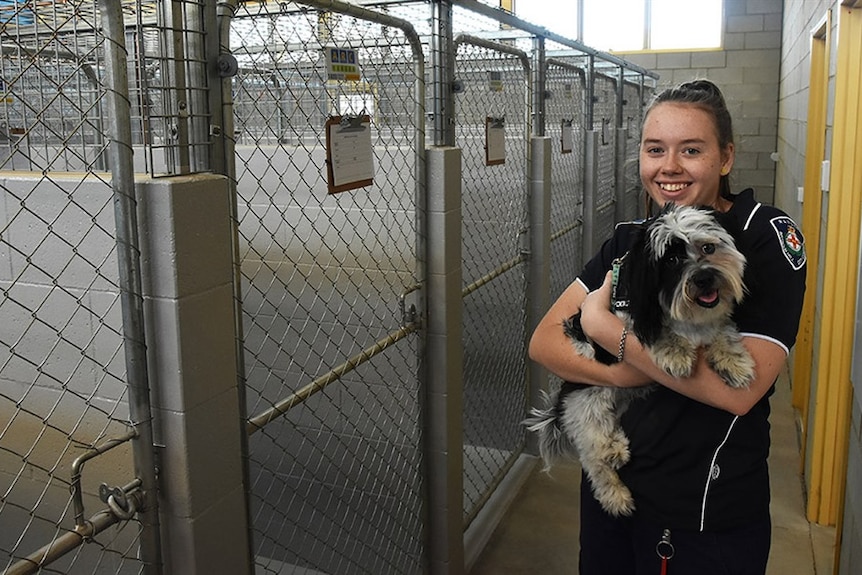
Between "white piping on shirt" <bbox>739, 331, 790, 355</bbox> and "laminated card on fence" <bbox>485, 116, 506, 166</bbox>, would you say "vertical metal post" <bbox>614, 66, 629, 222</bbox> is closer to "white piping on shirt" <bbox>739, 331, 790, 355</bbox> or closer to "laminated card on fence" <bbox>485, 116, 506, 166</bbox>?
"laminated card on fence" <bbox>485, 116, 506, 166</bbox>

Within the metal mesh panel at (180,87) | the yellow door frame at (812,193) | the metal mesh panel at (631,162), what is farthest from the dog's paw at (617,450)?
the metal mesh panel at (631,162)

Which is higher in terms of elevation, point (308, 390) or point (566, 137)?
point (566, 137)

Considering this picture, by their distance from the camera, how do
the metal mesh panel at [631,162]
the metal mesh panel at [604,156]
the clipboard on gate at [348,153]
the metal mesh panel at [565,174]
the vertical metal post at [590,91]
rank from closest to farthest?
1. the clipboard on gate at [348,153]
2. the metal mesh panel at [565,174]
3. the vertical metal post at [590,91]
4. the metal mesh panel at [604,156]
5. the metal mesh panel at [631,162]

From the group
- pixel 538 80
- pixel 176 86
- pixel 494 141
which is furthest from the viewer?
pixel 538 80

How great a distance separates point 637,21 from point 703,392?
28.8 ft

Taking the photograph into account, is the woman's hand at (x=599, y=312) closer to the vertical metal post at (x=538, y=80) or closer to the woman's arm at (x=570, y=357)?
the woman's arm at (x=570, y=357)

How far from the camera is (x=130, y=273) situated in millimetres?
1223

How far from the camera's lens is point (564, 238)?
14.1 feet

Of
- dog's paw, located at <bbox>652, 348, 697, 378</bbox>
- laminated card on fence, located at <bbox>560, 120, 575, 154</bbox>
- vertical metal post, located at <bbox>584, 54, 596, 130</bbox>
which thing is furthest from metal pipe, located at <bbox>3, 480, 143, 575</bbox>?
vertical metal post, located at <bbox>584, 54, 596, 130</bbox>

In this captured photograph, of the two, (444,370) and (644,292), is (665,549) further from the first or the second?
(444,370)

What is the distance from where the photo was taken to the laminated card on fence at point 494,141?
2875 millimetres

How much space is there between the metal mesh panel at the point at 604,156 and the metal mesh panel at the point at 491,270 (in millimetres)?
1450

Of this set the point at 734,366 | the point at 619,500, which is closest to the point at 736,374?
the point at 734,366

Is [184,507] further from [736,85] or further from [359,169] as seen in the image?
[736,85]
